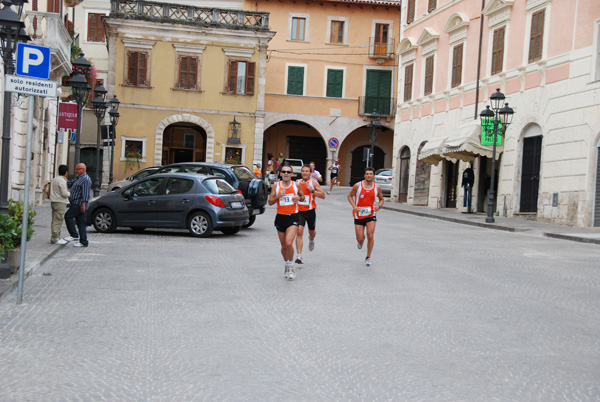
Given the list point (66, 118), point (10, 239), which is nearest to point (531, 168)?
point (66, 118)

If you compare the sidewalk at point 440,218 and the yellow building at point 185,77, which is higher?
the yellow building at point 185,77

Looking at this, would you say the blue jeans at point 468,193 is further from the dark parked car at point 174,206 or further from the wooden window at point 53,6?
the wooden window at point 53,6

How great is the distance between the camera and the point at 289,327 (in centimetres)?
764

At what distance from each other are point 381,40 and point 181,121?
14778mm

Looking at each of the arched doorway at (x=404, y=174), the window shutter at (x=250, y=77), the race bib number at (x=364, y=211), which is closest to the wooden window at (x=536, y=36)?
the arched doorway at (x=404, y=174)

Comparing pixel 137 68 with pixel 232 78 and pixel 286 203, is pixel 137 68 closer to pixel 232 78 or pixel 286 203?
pixel 232 78

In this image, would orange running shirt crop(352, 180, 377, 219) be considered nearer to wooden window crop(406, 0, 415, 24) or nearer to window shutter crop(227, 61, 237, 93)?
wooden window crop(406, 0, 415, 24)

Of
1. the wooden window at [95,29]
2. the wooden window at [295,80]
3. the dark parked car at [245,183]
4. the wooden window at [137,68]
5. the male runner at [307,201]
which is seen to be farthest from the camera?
the wooden window at [295,80]

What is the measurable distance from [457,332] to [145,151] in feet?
124

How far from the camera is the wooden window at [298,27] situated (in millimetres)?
50531

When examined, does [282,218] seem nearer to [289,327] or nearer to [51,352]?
[289,327]

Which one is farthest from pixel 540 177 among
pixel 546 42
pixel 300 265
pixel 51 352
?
pixel 51 352

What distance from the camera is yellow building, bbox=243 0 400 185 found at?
165 ft

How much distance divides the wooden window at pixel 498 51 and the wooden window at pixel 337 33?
21608 mm
